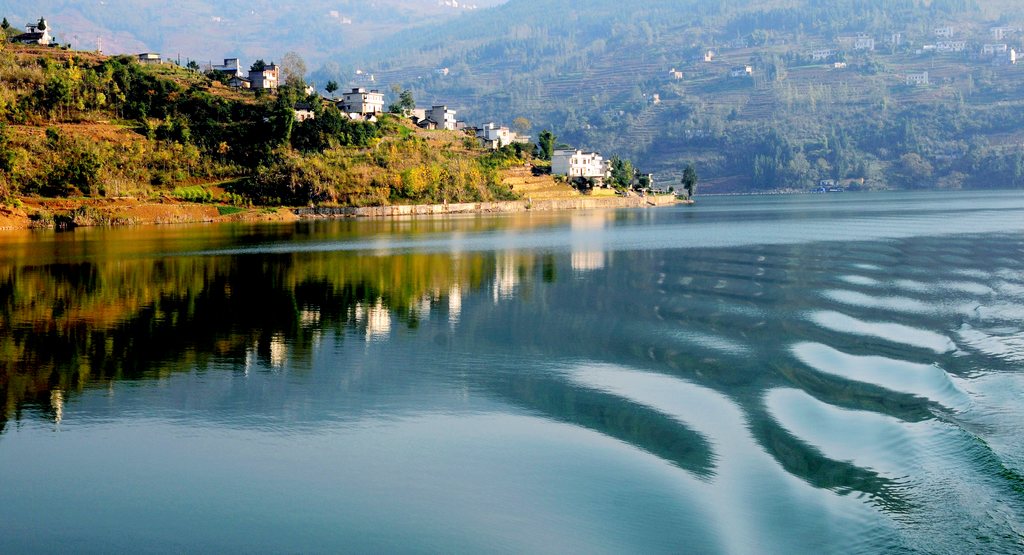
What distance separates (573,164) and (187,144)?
47662mm

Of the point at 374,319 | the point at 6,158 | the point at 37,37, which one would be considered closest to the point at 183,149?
the point at 6,158

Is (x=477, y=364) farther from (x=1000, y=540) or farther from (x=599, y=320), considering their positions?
(x=1000, y=540)

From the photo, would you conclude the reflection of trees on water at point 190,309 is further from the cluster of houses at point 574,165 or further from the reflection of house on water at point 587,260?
the cluster of houses at point 574,165

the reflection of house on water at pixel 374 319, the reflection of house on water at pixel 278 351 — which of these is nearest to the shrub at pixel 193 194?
the reflection of house on water at pixel 374 319

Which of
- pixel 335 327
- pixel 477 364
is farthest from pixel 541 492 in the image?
pixel 335 327

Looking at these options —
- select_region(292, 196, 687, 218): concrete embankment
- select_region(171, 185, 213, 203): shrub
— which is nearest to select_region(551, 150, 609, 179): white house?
select_region(292, 196, 687, 218): concrete embankment

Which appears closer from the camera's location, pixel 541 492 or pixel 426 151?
pixel 541 492

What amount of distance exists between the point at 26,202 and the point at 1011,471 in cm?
6342

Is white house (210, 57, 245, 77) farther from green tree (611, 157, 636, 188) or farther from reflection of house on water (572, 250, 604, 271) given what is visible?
reflection of house on water (572, 250, 604, 271)

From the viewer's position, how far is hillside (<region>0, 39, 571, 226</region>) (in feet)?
211

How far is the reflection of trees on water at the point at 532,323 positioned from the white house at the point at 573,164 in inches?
2843

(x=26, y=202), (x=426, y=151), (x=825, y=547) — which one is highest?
(x=426, y=151)

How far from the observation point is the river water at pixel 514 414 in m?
9.87

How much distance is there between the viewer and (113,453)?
12.3m
